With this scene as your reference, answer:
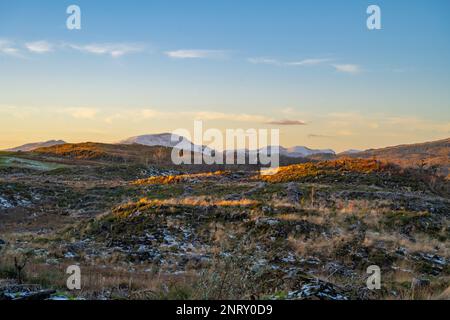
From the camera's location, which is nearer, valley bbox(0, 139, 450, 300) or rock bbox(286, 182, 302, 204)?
valley bbox(0, 139, 450, 300)

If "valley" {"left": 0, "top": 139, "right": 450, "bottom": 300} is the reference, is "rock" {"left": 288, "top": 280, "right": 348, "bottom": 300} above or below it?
above

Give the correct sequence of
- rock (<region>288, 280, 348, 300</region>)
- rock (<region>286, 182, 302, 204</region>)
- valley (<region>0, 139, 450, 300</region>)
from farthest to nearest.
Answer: rock (<region>286, 182, 302, 204</region>) → valley (<region>0, 139, 450, 300</region>) → rock (<region>288, 280, 348, 300</region>)

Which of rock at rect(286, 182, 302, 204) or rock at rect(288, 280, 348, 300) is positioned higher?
rock at rect(288, 280, 348, 300)

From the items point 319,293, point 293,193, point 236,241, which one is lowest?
point 236,241

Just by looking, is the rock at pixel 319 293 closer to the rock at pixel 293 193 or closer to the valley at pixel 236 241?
the valley at pixel 236 241

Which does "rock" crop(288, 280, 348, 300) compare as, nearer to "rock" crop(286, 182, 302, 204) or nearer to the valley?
the valley

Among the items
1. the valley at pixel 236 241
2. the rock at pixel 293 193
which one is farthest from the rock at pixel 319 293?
the rock at pixel 293 193

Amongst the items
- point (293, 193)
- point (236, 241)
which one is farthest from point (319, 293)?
point (293, 193)

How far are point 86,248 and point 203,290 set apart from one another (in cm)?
1203

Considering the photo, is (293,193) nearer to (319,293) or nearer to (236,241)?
(236,241)

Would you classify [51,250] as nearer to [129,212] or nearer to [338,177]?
[129,212]

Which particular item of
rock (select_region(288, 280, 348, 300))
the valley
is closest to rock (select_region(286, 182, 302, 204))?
the valley

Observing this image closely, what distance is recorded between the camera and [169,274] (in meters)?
12.7

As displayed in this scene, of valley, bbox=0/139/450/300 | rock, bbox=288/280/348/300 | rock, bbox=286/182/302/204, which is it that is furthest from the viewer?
rock, bbox=286/182/302/204
